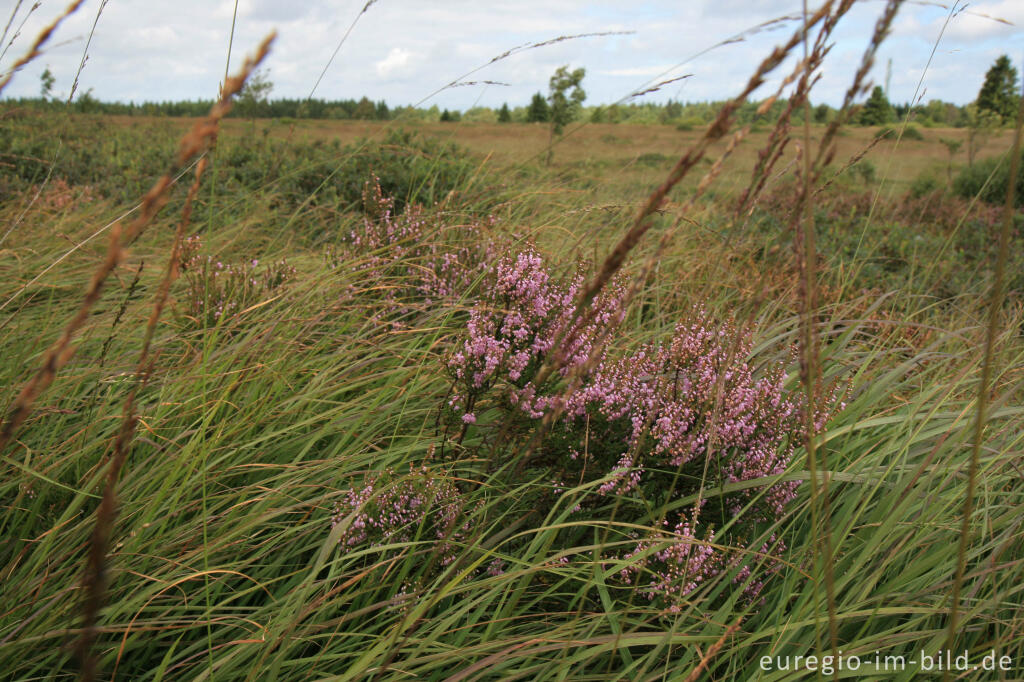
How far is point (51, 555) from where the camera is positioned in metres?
1.66

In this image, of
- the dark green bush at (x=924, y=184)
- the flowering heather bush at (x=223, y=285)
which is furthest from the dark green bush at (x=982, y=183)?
the flowering heather bush at (x=223, y=285)

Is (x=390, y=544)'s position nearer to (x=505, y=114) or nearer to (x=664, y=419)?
(x=664, y=419)

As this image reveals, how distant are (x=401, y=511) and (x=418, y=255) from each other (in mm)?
2089

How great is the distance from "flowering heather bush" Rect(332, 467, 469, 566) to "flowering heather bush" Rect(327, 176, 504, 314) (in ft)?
4.11

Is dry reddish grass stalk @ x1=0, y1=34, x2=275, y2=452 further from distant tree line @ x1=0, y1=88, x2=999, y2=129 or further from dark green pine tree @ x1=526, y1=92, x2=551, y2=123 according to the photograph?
dark green pine tree @ x1=526, y1=92, x2=551, y2=123

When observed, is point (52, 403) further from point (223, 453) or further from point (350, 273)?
point (350, 273)

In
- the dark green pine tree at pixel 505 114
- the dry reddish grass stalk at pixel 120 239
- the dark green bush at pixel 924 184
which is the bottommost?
the dry reddish grass stalk at pixel 120 239

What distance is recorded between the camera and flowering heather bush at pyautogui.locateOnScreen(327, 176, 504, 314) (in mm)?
3055

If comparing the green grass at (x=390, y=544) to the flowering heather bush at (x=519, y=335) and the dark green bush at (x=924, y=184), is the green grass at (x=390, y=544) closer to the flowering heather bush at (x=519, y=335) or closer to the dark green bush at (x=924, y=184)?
the flowering heather bush at (x=519, y=335)

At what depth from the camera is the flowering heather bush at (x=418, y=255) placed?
3.05m

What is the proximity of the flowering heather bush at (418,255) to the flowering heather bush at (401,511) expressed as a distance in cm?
125

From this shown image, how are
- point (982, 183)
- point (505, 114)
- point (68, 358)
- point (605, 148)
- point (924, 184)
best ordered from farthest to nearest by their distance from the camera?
point (505, 114), point (605, 148), point (924, 184), point (982, 183), point (68, 358)

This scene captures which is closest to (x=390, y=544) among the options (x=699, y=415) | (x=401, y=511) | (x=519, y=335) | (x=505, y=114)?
(x=401, y=511)

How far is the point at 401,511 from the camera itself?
170 centimetres
